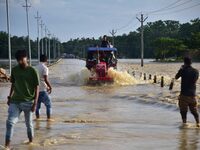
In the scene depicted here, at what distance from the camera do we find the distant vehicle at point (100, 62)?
28188 millimetres

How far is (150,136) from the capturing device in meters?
10.5

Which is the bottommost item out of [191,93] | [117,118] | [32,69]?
[117,118]

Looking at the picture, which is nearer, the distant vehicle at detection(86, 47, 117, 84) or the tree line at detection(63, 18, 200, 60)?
the distant vehicle at detection(86, 47, 117, 84)

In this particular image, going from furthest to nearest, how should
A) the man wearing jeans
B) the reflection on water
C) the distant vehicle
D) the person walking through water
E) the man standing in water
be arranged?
1. the distant vehicle
2. the person walking through water
3. the man standing in water
4. the reflection on water
5. the man wearing jeans

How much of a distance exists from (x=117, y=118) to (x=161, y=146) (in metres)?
4.46

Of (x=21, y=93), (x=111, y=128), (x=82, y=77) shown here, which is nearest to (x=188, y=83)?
(x=111, y=128)

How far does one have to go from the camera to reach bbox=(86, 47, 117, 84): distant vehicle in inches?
1110

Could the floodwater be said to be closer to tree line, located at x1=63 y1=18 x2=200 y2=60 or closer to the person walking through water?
the person walking through water

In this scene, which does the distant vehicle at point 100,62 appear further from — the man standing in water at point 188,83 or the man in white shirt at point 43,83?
the man standing in water at point 188,83

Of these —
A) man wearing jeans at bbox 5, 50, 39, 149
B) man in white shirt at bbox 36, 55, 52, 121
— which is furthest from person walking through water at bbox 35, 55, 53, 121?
man wearing jeans at bbox 5, 50, 39, 149

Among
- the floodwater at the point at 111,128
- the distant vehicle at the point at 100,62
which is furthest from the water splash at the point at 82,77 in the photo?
the floodwater at the point at 111,128

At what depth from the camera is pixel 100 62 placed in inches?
1155

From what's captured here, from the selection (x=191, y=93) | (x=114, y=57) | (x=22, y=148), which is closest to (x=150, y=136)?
(x=191, y=93)

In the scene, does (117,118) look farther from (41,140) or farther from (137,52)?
(137,52)
